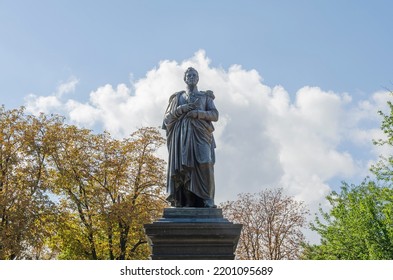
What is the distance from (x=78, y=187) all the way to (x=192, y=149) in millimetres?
22284

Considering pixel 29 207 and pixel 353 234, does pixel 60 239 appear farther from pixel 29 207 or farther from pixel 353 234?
pixel 353 234

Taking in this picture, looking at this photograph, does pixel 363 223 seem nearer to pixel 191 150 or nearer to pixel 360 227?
pixel 360 227

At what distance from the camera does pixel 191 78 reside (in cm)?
1032

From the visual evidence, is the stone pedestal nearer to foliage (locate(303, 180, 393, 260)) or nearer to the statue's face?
the statue's face

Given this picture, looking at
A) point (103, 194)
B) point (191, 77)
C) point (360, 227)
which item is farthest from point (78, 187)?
point (191, 77)

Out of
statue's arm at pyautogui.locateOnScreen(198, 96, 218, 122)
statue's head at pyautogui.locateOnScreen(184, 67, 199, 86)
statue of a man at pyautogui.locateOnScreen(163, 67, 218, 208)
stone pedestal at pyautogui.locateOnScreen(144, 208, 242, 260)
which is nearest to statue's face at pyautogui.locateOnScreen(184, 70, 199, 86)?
statue's head at pyautogui.locateOnScreen(184, 67, 199, 86)

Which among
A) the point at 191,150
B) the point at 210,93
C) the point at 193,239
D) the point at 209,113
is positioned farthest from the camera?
the point at 210,93

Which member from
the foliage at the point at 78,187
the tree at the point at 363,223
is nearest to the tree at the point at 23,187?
the foliage at the point at 78,187

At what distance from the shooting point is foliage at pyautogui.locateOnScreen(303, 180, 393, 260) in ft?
80.0

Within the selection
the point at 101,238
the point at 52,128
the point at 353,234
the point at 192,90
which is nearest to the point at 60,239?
the point at 101,238

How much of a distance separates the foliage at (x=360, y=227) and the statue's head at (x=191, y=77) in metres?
15.8

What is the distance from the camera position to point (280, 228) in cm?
3838

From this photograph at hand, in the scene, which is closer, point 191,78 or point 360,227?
point 191,78

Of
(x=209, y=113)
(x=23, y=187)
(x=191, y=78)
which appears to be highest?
(x=23, y=187)
